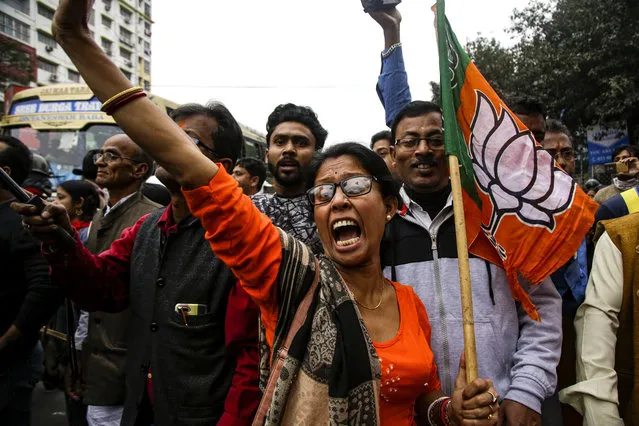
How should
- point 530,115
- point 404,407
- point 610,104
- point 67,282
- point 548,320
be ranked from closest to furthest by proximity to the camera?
point 404,407, point 67,282, point 548,320, point 530,115, point 610,104

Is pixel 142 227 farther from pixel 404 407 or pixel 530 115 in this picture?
pixel 530 115

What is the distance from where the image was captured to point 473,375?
5.74ft

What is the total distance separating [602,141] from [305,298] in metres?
17.6

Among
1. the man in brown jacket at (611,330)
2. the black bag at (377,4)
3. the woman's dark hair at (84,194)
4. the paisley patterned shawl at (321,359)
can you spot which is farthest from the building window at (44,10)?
the man in brown jacket at (611,330)

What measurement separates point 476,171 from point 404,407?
1.10 m

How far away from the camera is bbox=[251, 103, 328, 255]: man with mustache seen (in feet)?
9.11

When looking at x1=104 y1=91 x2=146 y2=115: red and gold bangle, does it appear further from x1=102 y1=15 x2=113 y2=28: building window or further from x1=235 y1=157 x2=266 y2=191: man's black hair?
x1=102 y1=15 x2=113 y2=28: building window

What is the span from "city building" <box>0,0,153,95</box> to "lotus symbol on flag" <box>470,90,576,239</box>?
3154 centimetres

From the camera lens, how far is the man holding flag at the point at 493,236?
2.06 meters

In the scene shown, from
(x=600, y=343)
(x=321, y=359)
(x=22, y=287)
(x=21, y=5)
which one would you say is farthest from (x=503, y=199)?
(x=21, y=5)

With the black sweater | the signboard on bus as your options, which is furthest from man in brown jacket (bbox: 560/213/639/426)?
the signboard on bus

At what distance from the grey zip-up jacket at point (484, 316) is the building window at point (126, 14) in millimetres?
61150

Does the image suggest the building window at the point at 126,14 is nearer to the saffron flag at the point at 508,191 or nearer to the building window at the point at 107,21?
the building window at the point at 107,21

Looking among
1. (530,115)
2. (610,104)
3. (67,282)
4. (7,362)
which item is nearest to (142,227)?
(67,282)
